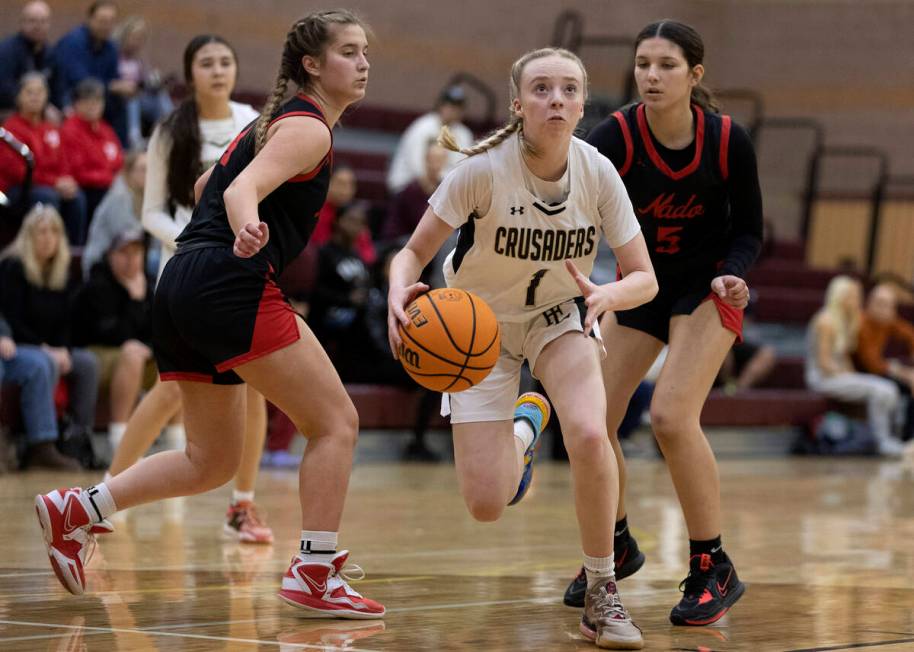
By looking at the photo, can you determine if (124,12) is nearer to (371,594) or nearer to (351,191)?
(351,191)

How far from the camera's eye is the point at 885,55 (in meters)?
16.4

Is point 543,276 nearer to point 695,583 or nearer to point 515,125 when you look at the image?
point 515,125

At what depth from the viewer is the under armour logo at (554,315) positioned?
3.93 meters

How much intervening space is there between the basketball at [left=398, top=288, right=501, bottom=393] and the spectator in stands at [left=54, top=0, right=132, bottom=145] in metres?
7.36

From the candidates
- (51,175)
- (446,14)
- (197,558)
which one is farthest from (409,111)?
(197,558)

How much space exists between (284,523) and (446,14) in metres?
10.3

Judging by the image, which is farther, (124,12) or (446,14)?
(446,14)

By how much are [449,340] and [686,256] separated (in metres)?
1.04

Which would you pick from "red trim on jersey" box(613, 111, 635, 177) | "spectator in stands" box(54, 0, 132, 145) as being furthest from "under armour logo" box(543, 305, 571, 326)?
"spectator in stands" box(54, 0, 132, 145)

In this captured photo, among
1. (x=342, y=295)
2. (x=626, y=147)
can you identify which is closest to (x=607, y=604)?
(x=626, y=147)

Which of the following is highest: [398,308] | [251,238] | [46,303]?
[251,238]

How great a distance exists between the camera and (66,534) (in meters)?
3.92

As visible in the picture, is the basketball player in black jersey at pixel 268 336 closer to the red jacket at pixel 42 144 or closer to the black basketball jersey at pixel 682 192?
the black basketball jersey at pixel 682 192

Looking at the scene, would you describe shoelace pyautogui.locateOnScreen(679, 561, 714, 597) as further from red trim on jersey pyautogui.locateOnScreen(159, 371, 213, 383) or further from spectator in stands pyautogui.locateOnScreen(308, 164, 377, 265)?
spectator in stands pyautogui.locateOnScreen(308, 164, 377, 265)
